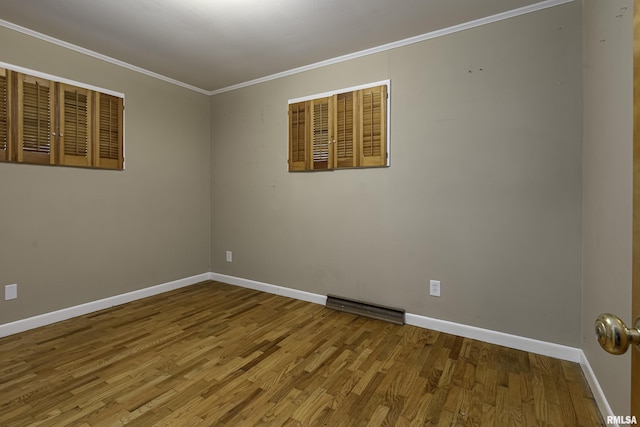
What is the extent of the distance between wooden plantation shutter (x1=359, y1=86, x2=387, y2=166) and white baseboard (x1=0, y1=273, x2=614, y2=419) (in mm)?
1466

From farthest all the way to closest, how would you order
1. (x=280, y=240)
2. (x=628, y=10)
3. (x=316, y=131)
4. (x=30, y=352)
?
(x=280, y=240) → (x=316, y=131) → (x=30, y=352) → (x=628, y=10)

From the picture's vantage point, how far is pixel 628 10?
4.30ft

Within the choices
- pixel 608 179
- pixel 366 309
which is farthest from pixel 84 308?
pixel 608 179

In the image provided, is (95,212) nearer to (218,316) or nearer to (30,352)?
(30,352)

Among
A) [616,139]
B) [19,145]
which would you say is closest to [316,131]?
[616,139]

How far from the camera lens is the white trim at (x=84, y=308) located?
2.49 metres

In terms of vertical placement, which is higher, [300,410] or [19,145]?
[19,145]

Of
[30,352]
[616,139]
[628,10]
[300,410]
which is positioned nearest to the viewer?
[628,10]

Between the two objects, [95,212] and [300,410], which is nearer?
[300,410]

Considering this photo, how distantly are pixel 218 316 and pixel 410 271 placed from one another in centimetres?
184

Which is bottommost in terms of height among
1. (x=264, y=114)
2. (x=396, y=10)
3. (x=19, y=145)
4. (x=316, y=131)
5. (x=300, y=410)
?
(x=300, y=410)

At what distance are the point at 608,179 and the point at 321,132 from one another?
2260 millimetres

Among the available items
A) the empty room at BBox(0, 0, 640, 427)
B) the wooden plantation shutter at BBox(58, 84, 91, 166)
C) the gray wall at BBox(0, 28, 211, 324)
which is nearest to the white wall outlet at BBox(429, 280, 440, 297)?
the empty room at BBox(0, 0, 640, 427)

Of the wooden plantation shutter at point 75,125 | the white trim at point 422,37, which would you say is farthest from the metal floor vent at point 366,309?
the wooden plantation shutter at point 75,125
